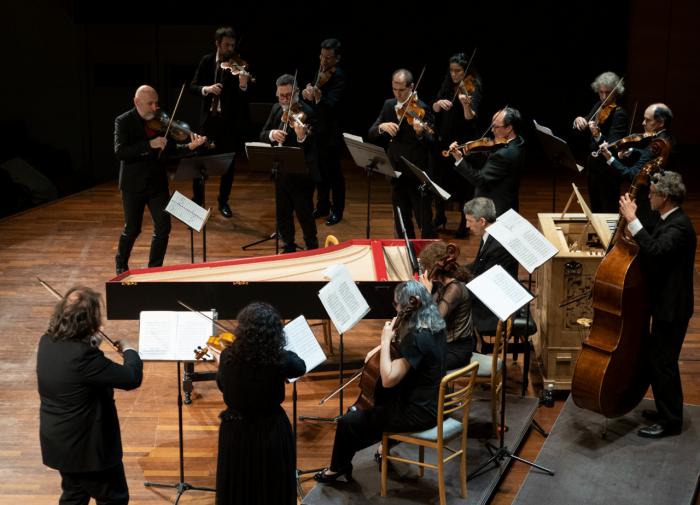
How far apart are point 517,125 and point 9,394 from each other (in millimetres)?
3651

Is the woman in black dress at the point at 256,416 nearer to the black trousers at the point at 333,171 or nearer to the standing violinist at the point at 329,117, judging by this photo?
the standing violinist at the point at 329,117

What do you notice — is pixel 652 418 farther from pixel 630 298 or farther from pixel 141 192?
pixel 141 192

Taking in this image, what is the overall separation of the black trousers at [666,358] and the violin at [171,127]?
3583mm

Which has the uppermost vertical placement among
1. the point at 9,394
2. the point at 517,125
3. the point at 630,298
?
the point at 517,125

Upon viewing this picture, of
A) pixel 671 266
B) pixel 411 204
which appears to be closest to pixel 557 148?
pixel 411 204

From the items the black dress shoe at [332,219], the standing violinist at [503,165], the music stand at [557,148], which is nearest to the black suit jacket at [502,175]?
the standing violinist at [503,165]

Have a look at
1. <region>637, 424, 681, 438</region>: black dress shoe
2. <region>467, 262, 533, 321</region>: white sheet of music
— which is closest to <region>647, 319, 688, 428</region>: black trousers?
<region>637, 424, 681, 438</region>: black dress shoe

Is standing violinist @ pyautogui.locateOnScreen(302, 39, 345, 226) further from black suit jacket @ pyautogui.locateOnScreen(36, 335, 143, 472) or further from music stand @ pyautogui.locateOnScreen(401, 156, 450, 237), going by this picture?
black suit jacket @ pyautogui.locateOnScreen(36, 335, 143, 472)

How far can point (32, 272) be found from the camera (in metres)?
7.47

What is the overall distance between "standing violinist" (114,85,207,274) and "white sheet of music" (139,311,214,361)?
106 inches

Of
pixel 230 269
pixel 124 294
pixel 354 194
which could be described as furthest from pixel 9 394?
pixel 354 194

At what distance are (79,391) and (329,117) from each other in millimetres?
5139

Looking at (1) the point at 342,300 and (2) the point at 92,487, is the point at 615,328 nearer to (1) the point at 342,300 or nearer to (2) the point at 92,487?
(1) the point at 342,300

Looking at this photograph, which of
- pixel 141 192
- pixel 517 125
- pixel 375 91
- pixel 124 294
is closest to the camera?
pixel 124 294
